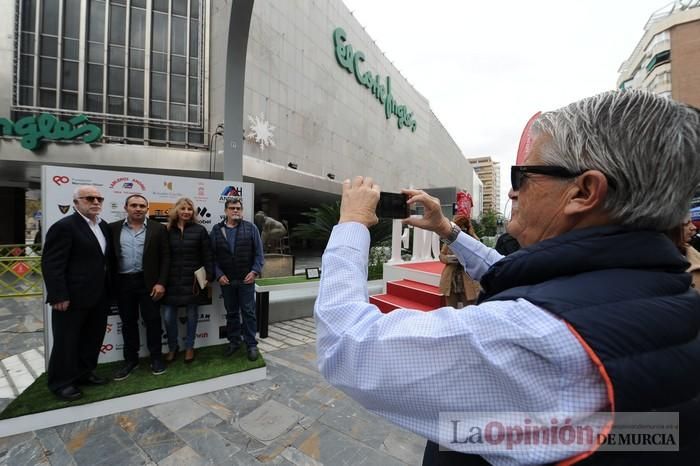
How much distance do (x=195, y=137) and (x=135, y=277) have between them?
11.8 meters

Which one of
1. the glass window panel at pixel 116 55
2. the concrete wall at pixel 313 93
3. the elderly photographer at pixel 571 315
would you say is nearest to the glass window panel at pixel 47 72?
the glass window panel at pixel 116 55

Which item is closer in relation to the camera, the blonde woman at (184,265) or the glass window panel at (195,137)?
the blonde woman at (184,265)

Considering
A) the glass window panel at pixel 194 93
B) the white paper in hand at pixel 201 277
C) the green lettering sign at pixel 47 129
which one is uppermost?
the glass window panel at pixel 194 93

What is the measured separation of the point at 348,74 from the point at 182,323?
63.7 feet

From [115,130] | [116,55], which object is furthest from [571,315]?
[116,55]

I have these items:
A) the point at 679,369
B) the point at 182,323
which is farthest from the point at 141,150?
the point at 679,369

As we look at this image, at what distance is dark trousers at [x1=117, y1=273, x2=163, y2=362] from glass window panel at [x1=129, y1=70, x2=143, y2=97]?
1352 centimetres

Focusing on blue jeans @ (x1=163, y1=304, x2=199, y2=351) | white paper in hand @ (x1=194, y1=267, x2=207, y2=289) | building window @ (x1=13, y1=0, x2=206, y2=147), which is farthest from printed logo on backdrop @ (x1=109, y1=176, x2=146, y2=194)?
building window @ (x1=13, y1=0, x2=206, y2=147)

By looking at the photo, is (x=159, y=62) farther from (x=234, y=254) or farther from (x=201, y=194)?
(x=234, y=254)

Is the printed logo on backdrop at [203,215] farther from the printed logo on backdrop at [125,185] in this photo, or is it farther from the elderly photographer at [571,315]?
the elderly photographer at [571,315]

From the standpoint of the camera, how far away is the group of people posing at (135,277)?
2.80m

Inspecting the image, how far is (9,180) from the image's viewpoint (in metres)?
14.1

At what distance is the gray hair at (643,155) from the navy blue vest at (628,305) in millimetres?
56

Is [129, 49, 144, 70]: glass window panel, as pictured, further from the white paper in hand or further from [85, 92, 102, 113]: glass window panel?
the white paper in hand
